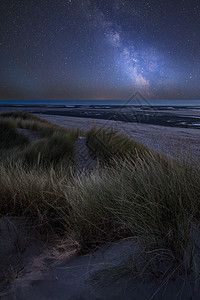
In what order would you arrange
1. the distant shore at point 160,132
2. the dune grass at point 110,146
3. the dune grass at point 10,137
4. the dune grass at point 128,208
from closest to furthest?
the dune grass at point 128,208, the dune grass at point 110,146, the distant shore at point 160,132, the dune grass at point 10,137

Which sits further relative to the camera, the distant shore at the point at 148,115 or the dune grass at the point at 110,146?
the distant shore at the point at 148,115

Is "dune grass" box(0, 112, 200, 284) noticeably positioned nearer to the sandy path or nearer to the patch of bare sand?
the patch of bare sand

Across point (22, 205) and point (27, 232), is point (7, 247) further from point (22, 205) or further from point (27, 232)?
point (22, 205)

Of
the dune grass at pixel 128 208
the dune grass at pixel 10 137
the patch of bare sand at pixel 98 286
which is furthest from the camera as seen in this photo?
the dune grass at pixel 10 137

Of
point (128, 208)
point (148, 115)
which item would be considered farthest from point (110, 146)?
point (148, 115)

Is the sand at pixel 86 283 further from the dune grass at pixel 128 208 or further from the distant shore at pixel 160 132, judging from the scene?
the distant shore at pixel 160 132

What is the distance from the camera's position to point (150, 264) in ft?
2.93

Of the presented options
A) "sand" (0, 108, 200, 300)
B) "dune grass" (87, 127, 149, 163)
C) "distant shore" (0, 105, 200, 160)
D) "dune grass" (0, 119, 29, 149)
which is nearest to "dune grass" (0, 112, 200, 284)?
"sand" (0, 108, 200, 300)

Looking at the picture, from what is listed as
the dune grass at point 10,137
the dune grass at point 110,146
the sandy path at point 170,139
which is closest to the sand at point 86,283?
the sandy path at point 170,139

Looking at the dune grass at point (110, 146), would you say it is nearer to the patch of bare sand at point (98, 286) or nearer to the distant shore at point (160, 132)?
the distant shore at point (160, 132)

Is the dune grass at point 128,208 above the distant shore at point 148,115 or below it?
below

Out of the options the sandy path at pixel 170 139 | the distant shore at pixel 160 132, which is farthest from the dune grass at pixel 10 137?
the distant shore at pixel 160 132

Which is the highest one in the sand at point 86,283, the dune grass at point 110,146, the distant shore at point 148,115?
the distant shore at point 148,115

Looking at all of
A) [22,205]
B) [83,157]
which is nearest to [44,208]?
[22,205]
